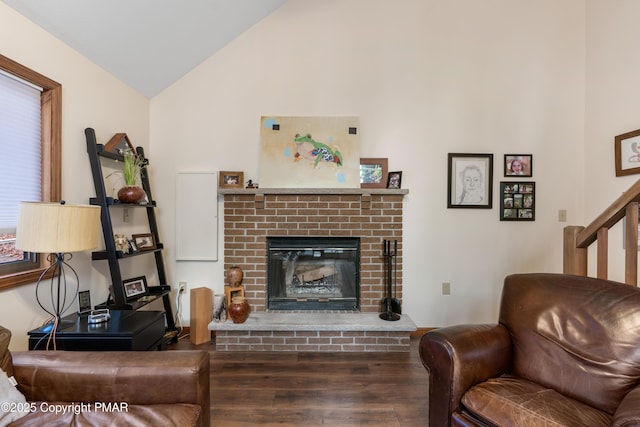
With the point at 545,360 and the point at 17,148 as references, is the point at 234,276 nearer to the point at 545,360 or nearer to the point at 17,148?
the point at 17,148

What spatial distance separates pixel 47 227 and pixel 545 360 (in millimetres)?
2461

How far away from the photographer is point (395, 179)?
267 cm

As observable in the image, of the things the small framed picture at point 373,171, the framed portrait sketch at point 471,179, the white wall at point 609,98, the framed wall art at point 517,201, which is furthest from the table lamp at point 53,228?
the white wall at point 609,98

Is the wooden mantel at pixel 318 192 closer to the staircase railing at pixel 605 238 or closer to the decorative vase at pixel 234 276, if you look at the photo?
the decorative vase at pixel 234 276

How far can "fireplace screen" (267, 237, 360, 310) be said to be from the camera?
104 inches

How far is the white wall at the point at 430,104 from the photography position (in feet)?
8.79

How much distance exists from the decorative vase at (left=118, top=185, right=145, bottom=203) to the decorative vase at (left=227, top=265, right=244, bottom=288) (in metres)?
0.98

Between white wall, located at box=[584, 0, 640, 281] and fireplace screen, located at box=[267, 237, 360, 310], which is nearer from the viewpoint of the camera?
white wall, located at box=[584, 0, 640, 281]

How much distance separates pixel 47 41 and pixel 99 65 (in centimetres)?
40

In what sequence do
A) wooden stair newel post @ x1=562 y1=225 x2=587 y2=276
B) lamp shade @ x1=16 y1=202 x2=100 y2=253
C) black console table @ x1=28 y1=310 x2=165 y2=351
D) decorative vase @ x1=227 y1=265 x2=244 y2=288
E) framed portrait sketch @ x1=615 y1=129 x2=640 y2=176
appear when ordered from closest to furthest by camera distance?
1. lamp shade @ x1=16 y1=202 x2=100 y2=253
2. black console table @ x1=28 y1=310 x2=165 y2=351
3. wooden stair newel post @ x1=562 y1=225 x2=587 y2=276
4. framed portrait sketch @ x1=615 y1=129 x2=640 y2=176
5. decorative vase @ x1=227 y1=265 x2=244 y2=288

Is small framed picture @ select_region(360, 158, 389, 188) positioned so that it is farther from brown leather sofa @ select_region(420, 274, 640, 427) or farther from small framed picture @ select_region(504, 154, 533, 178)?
brown leather sofa @ select_region(420, 274, 640, 427)

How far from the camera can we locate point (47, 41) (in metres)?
1.75

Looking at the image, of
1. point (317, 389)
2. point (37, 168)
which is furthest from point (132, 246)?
point (317, 389)

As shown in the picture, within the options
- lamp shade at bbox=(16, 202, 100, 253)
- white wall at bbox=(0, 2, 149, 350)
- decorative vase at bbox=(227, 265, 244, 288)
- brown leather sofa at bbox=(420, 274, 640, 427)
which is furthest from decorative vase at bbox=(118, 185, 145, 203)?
brown leather sofa at bbox=(420, 274, 640, 427)
